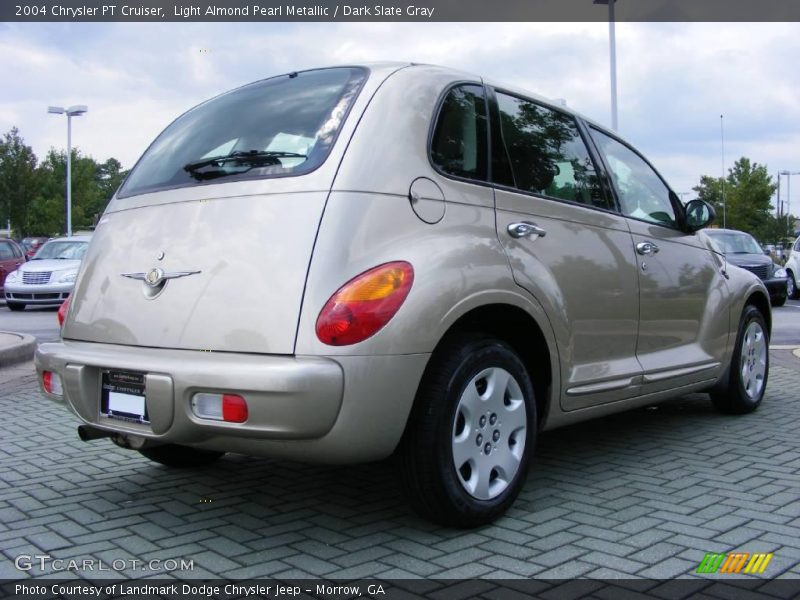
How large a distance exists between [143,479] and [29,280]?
14.8 meters

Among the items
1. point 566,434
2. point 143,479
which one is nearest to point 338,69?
point 143,479

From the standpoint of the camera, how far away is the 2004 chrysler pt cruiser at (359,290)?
299 cm

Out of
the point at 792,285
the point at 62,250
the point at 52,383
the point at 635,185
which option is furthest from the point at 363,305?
the point at 792,285

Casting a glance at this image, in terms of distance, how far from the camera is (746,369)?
584 cm

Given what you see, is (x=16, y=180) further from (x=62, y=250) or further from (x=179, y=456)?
(x=179, y=456)

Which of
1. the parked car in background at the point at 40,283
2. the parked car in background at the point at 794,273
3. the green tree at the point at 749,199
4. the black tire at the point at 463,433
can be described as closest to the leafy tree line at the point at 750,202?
the green tree at the point at 749,199

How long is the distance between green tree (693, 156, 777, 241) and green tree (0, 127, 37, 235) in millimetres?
40341

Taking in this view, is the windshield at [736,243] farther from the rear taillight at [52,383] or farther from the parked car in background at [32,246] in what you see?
the parked car in background at [32,246]

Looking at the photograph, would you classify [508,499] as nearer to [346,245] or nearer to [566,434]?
[346,245]

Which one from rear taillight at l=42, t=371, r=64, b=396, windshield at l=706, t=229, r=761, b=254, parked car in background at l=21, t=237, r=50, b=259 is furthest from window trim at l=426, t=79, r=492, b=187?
parked car in background at l=21, t=237, r=50, b=259

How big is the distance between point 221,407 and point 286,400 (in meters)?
0.27

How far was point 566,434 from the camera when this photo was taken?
5.33 meters

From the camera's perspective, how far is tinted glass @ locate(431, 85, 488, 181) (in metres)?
3.52

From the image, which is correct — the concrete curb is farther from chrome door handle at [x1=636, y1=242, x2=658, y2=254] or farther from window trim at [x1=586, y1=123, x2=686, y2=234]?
chrome door handle at [x1=636, y1=242, x2=658, y2=254]
